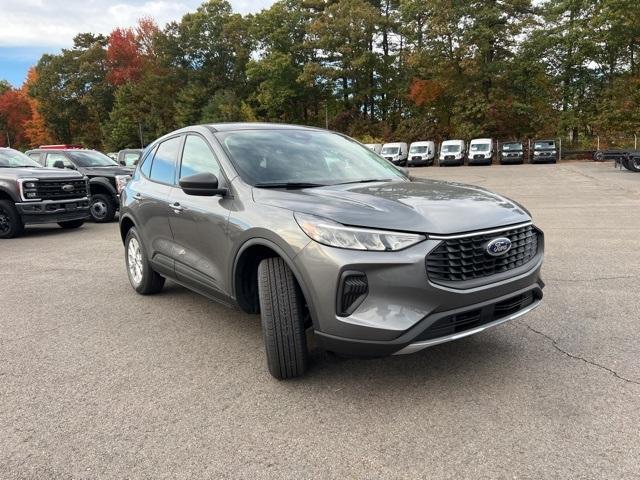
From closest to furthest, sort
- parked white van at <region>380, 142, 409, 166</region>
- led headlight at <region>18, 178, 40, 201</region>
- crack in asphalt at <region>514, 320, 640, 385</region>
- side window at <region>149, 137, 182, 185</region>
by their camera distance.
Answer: crack in asphalt at <region>514, 320, 640, 385</region> → side window at <region>149, 137, 182, 185</region> → led headlight at <region>18, 178, 40, 201</region> → parked white van at <region>380, 142, 409, 166</region>

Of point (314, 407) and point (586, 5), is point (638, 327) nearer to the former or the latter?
point (314, 407)

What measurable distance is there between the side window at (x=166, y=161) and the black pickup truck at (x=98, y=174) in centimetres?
696

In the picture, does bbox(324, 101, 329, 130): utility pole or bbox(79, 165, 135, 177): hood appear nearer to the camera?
bbox(79, 165, 135, 177): hood

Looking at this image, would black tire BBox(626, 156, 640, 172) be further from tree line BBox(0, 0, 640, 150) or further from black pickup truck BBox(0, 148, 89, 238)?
black pickup truck BBox(0, 148, 89, 238)

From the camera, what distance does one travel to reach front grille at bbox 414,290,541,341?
9.23 ft

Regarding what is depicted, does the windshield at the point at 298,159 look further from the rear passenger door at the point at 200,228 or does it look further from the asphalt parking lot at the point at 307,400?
the asphalt parking lot at the point at 307,400

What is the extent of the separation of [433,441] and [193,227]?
2437 mm

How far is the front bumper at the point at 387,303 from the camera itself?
2764 millimetres

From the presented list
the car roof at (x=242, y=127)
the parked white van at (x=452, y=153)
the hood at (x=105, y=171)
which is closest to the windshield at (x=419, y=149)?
the parked white van at (x=452, y=153)

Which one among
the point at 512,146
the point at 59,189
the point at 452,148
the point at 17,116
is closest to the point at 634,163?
the point at 512,146

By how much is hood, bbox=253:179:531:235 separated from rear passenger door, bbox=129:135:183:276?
4.71ft

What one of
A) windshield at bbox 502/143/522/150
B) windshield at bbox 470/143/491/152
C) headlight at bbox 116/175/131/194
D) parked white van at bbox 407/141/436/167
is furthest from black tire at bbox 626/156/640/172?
headlight at bbox 116/175/131/194

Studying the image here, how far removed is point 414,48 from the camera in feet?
156

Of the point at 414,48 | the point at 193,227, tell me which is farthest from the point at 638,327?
the point at 414,48
